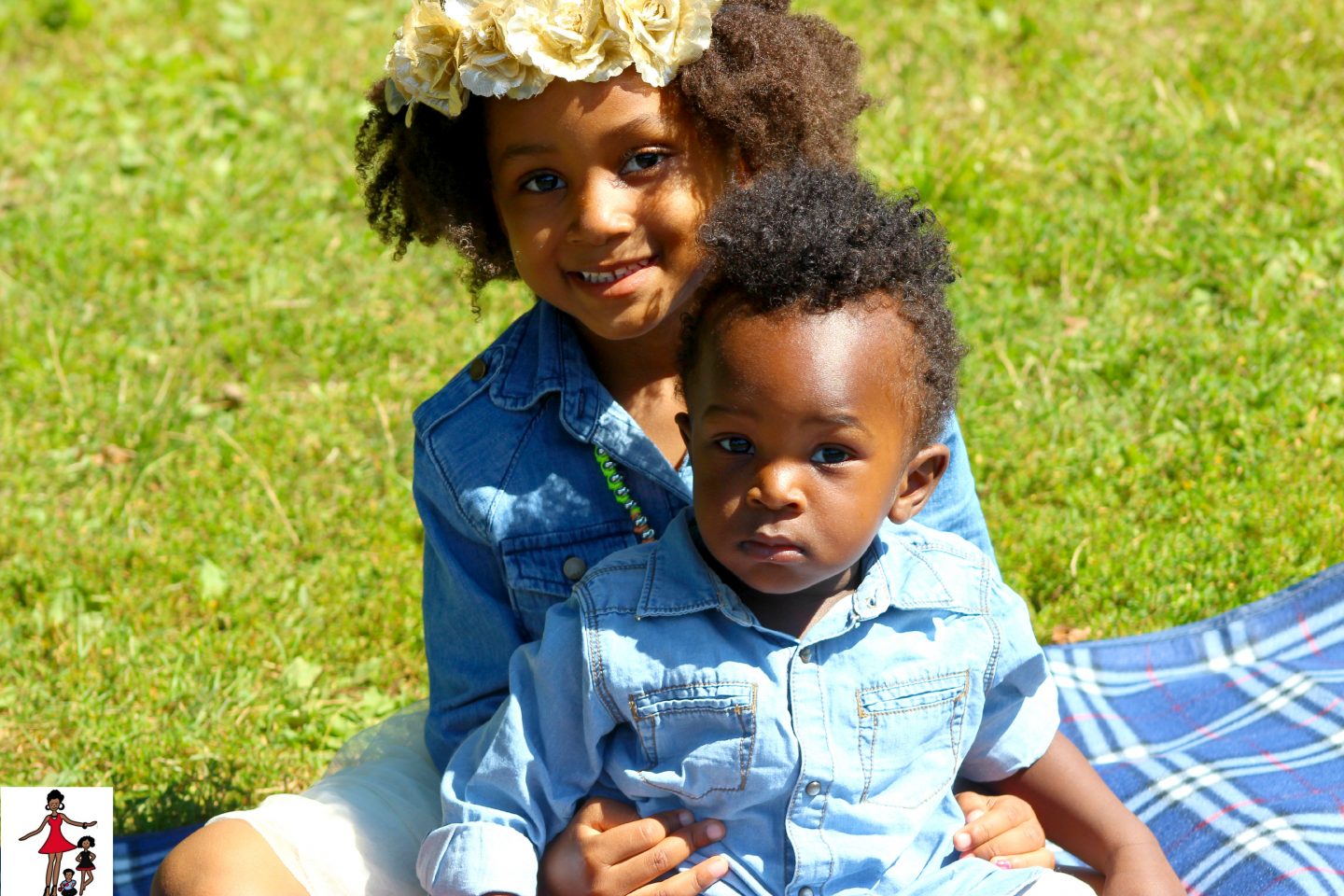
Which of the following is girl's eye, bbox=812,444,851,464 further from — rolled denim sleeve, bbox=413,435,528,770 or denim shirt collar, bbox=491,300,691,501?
rolled denim sleeve, bbox=413,435,528,770

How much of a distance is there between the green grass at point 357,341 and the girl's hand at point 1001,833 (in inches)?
52.6

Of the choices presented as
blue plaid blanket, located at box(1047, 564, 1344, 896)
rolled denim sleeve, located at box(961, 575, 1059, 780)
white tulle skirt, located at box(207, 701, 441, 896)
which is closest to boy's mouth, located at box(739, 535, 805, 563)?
rolled denim sleeve, located at box(961, 575, 1059, 780)

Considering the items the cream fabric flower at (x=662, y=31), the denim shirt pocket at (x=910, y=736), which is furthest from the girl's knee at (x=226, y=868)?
the cream fabric flower at (x=662, y=31)

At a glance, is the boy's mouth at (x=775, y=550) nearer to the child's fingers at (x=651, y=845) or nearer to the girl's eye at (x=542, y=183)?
the child's fingers at (x=651, y=845)

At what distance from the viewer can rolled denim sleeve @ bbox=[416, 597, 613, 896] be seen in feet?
7.84

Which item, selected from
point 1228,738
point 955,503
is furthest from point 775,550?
point 1228,738

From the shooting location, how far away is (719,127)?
2711 millimetres

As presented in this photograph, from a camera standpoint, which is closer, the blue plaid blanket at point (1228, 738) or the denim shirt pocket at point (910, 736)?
the denim shirt pocket at point (910, 736)

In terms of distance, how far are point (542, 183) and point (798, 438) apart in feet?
2.39

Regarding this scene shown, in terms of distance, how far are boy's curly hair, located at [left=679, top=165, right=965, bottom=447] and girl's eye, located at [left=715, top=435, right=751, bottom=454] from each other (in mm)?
151

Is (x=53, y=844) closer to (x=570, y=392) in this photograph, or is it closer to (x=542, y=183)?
(x=570, y=392)

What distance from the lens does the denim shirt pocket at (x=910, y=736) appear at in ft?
7.88

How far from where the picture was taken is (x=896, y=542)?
2.56 m

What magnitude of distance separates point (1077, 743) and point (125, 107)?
4.66 metres
